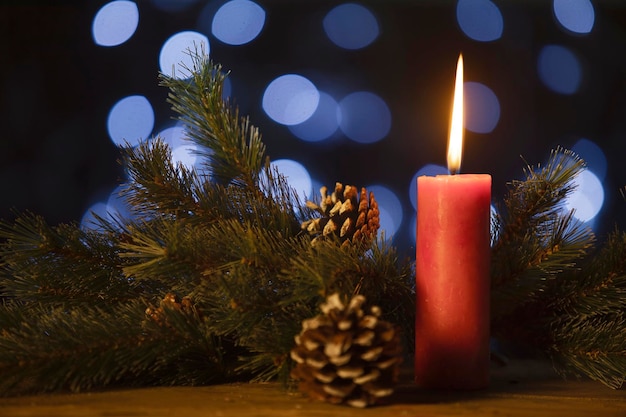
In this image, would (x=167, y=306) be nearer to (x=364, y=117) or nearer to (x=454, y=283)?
(x=454, y=283)

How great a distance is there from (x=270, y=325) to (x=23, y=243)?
239mm

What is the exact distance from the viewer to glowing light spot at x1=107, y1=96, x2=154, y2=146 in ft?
4.44

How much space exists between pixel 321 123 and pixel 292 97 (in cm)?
7

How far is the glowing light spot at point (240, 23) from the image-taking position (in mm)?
1371

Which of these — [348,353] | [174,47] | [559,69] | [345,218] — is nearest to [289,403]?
[348,353]

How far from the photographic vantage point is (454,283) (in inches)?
20.7

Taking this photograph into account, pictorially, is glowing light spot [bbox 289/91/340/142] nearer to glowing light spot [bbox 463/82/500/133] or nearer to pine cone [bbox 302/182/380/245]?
glowing light spot [bbox 463/82/500/133]

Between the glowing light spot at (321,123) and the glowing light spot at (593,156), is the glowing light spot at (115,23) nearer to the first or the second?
the glowing light spot at (321,123)

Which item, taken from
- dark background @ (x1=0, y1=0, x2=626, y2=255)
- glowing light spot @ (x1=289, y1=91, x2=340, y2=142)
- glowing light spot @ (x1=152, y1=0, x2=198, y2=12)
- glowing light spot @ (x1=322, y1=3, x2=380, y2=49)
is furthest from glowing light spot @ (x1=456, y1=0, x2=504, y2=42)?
glowing light spot @ (x1=152, y1=0, x2=198, y2=12)

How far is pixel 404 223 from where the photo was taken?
1384 mm

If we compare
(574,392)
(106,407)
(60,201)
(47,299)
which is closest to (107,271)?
(47,299)

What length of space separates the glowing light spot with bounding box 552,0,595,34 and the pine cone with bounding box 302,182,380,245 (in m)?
0.97

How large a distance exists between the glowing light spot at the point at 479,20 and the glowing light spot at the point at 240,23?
372mm

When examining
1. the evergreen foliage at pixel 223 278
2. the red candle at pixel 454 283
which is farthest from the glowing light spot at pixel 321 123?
the red candle at pixel 454 283
